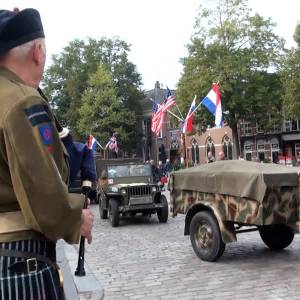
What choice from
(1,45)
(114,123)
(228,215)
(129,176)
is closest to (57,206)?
(1,45)

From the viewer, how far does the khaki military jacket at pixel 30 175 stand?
1.67m

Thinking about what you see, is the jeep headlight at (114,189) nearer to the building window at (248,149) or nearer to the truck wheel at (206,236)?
the truck wheel at (206,236)

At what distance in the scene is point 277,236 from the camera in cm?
874

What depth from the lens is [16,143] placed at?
1.67 m

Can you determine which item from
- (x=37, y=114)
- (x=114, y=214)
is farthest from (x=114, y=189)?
(x=37, y=114)

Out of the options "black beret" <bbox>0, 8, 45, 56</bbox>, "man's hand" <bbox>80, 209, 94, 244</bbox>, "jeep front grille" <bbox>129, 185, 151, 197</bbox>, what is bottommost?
"jeep front grille" <bbox>129, 185, 151, 197</bbox>

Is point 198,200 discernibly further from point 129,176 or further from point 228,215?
point 129,176

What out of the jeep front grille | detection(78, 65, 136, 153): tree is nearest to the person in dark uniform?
the jeep front grille

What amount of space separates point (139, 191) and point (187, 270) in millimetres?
6836

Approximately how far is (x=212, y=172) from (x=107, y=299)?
9.20ft

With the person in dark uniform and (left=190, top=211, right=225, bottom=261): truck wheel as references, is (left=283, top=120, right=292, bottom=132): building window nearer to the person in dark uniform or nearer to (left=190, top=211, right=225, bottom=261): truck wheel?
(left=190, top=211, right=225, bottom=261): truck wheel

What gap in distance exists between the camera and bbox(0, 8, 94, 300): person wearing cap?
1679 millimetres

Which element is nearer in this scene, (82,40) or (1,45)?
(1,45)

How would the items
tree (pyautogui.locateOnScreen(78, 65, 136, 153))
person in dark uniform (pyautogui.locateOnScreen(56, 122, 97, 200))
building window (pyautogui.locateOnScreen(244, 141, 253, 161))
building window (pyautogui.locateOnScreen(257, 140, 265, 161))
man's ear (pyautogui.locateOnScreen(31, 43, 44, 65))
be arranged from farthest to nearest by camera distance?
building window (pyautogui.locateOnScreen(244, 141, 253, 161))
building window (pyautogui.locateOnScreen(257, 140, 265, 161))
tree (pyautogui.locateOnScreen(78, 65, 136, 153))
person in dark uniform (pyautogui.locateOnScreen(56, 122, 97, 200))
man's ear (pyautogui.locateOnScreen(31, 43, 44, 65))
